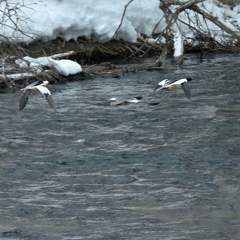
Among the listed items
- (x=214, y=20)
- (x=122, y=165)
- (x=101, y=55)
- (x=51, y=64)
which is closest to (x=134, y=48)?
(x=101, y=55)

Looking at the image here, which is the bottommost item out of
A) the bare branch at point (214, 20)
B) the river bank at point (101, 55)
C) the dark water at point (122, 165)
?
the dark water at point (122, 165)

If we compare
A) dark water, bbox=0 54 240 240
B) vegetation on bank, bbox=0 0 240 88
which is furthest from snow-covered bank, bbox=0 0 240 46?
dark water, bbox=0 54 240 240

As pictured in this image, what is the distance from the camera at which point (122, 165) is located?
25.7ft

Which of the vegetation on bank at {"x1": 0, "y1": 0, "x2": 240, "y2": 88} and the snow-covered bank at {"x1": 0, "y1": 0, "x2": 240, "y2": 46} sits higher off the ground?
the snow-covered bank at {"x1": 0, "y1": 0, "x2": 240, "y2": 46}

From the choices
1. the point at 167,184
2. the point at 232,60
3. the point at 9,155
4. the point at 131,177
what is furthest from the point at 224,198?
the point at 232,60

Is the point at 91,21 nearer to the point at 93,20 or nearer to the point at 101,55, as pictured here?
the point at 93,20

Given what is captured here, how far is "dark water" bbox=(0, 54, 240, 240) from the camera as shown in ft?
20.2

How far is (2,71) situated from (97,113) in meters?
2.56

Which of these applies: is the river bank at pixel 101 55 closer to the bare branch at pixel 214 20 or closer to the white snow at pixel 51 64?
the white snow at pixel 51 64

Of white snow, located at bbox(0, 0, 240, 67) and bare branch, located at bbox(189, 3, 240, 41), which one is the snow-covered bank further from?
bare branch, located at bbox(189, 3, 240, 41)

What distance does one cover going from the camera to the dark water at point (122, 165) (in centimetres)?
616

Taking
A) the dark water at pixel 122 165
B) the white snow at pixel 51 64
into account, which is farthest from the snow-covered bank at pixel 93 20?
the dark water at pixel 122 165

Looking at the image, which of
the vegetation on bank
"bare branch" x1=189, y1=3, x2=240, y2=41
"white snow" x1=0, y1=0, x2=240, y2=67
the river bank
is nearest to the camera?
the river bank

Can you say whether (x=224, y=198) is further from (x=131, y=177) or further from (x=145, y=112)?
(x=145, y=112)
